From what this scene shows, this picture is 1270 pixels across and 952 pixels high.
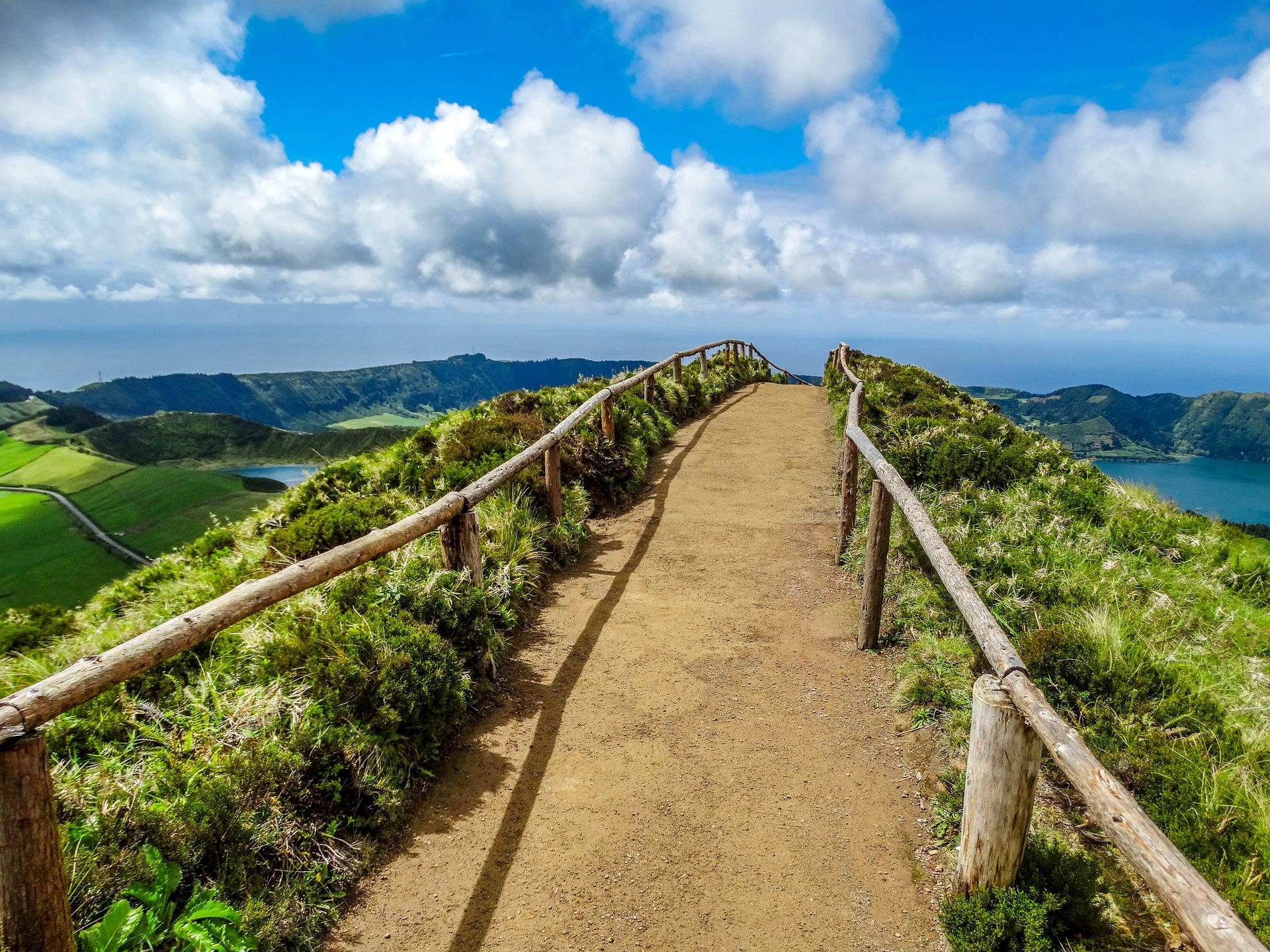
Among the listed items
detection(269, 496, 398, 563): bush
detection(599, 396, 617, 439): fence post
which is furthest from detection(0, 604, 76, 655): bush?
detection(599, 396, 617, 439): fence post

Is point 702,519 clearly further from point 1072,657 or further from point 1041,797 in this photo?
point 1041,797

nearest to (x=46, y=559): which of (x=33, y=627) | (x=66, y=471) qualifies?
(x=66, y=471)

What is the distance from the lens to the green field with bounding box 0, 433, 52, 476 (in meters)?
94.0

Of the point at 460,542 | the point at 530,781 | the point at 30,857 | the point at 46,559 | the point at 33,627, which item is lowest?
the point at 46,559

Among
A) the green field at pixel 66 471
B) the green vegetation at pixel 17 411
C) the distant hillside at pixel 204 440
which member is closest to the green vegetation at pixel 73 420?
the distant hillside at pixel 204 440

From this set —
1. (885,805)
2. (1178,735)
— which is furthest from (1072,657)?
(885,805)

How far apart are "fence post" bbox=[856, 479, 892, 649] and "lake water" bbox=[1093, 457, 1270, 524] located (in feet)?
71.1

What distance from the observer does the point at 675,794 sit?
13.8ft

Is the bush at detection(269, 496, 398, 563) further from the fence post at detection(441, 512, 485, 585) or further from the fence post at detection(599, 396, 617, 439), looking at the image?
the fence post at detection(599, 396, 617, 439)

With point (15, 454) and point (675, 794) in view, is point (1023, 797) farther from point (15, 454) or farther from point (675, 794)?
point (15, 454)

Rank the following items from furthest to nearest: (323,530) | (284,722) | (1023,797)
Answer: (323,530) < (284,722) < (1023,797)

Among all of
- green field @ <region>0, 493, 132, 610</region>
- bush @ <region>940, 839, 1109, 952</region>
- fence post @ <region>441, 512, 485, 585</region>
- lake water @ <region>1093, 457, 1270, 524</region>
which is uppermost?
fence post @ <region>441, 512, 485, 585</region>

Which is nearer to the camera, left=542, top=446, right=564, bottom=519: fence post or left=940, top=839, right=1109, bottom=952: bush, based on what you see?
left=940, top=839, right=1109, bottom=952: bush

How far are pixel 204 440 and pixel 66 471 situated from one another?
64.4 metres
